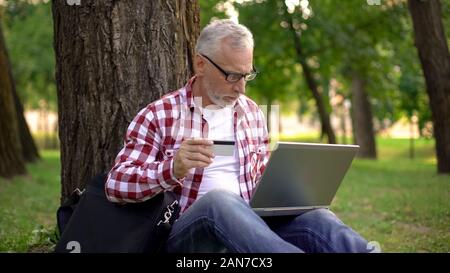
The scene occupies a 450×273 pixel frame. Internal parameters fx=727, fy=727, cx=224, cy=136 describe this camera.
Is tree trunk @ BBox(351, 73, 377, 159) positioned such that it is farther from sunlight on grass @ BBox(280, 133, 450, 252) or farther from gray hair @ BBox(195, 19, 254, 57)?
gray hair @ BBox(195, 19, 254, 57)

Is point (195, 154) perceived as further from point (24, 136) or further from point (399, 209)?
point (24, 136)

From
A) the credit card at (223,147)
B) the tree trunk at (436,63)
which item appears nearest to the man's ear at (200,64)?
the credit card at (223,147)

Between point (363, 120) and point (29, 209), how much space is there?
601 inches

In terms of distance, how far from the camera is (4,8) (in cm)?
1770

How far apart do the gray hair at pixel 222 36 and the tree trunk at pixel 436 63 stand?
873cm

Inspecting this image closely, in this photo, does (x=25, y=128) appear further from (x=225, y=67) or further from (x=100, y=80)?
(x=225, y=67)

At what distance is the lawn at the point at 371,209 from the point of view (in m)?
6.27

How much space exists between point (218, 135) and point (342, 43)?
624 inches

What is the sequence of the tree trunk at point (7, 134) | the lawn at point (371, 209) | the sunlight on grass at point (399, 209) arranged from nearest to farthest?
the lawn at point (371, 209) → the sunlight on grass at point (399, 209) → the tree trunk at point (7, 134)

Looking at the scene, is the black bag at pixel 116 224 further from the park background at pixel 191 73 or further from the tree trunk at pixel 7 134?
the tree trunk at pixel 7 134

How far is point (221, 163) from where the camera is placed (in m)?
3.51

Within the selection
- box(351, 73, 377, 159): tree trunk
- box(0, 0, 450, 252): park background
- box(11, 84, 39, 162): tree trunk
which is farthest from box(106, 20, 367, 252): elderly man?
box(351, 73, 377, 159): tree trunk

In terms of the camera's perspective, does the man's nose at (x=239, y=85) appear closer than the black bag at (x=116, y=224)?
No
